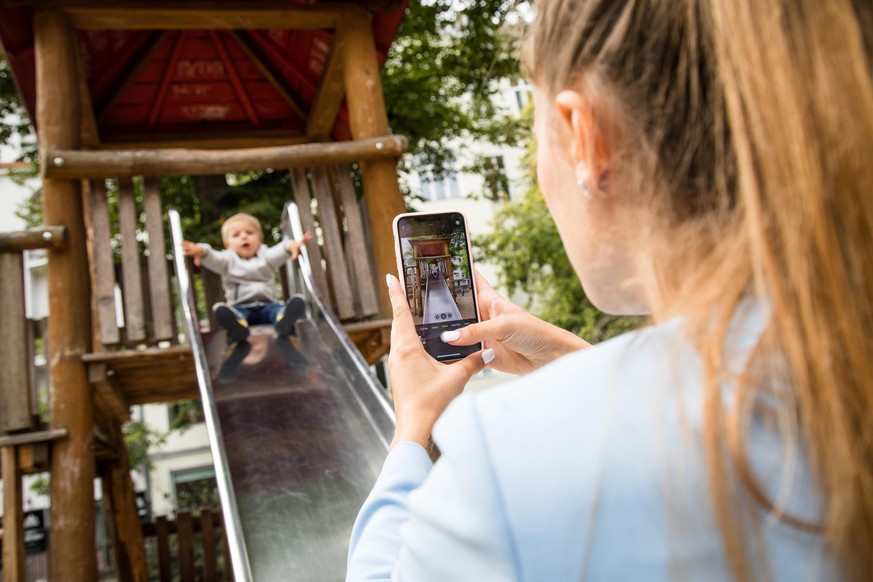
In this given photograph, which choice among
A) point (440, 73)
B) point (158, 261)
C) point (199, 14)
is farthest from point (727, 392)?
point (440, 73)

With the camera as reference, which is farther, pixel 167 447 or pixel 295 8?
pixel 167 447

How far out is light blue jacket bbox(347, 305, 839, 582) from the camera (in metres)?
0.60

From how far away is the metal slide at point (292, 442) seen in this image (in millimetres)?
3256

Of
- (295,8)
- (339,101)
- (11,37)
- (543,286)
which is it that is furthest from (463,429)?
(543,286)

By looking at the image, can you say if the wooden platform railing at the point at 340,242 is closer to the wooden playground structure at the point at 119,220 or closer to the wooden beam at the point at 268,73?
the wooden playground structure at the point at 119,220

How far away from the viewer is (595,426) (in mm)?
625

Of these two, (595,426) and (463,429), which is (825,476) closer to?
(595,426)

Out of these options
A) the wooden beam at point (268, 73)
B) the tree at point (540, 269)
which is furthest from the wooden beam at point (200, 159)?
the tree at point (540, 269)

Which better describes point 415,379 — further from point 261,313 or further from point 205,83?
point 205,83

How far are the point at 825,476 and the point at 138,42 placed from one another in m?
8.67

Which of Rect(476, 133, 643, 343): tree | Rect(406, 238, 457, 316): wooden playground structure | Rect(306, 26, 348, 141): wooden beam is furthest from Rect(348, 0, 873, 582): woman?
Rect(476, 133, 643, 343): tree

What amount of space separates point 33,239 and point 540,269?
13632 millimetres

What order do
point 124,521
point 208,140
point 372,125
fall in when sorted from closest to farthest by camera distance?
point 372,125 < point 124,521 < point 208,140

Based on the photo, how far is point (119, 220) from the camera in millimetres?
Answer: 6496
